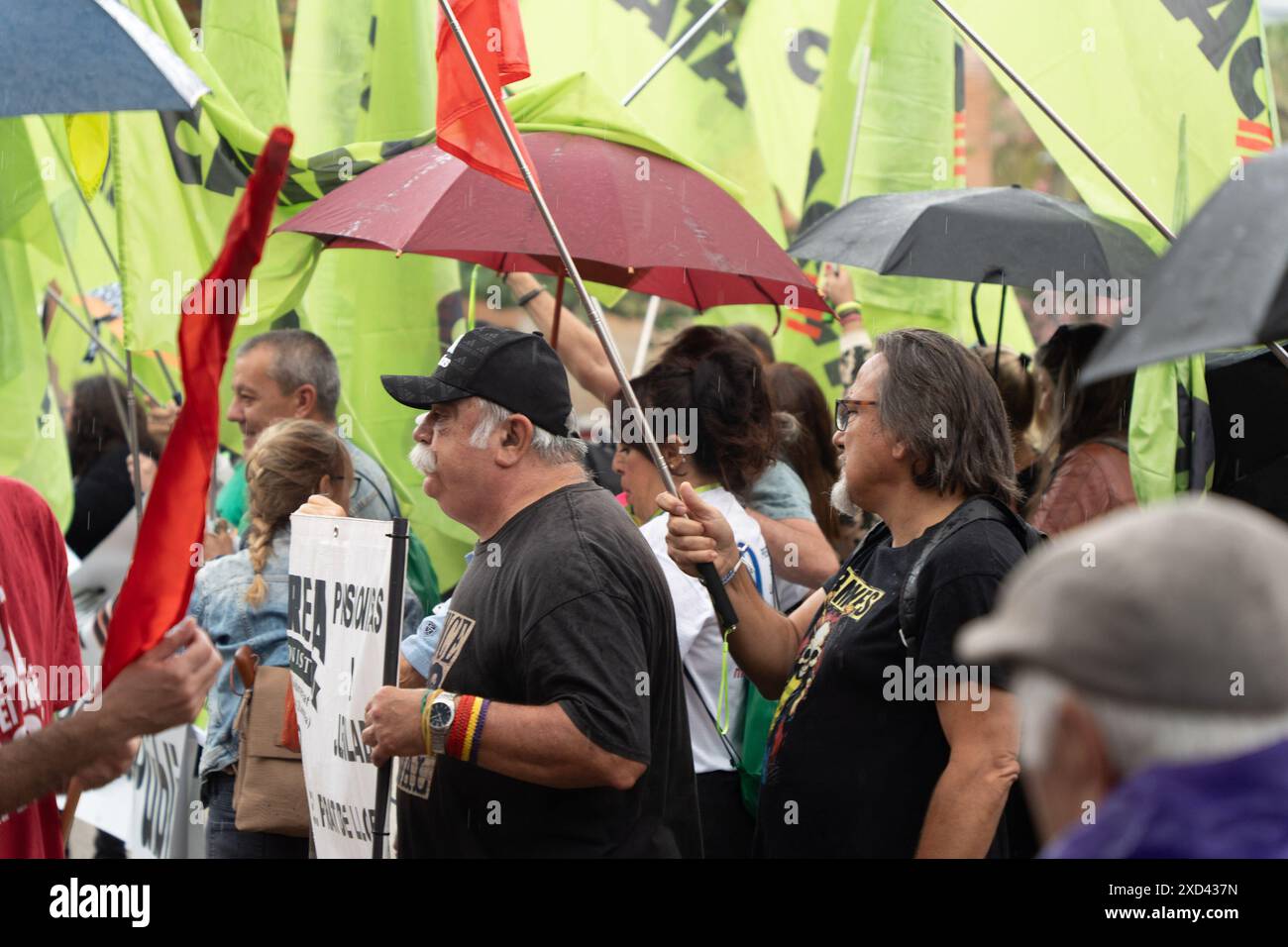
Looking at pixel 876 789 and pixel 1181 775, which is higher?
pixel 1181 775

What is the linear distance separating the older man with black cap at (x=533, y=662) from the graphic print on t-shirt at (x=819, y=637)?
0.22 meters

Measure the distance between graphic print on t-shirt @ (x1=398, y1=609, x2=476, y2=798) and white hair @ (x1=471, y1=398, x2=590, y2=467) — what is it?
1.27 feet

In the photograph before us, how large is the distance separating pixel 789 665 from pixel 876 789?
1.92 ft

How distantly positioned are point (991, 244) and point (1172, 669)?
339 cm

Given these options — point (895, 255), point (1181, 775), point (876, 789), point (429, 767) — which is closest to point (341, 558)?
point (429, 767)

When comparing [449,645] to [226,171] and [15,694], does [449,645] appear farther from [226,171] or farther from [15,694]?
[226,171]

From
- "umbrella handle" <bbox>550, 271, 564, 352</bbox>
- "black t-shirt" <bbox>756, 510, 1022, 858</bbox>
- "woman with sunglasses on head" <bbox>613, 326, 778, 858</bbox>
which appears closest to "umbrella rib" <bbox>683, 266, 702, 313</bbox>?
"umbrella handle" <bbox>550, 271, 564, 352</bbox>

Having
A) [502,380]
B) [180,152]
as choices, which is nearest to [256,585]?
[502,380]

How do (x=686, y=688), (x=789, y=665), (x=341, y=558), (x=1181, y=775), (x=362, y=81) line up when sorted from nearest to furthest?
(x=1181, y=775), (x=341, y=558), (x=789, y=665), (x=686, y=688), (x=362, y=81)

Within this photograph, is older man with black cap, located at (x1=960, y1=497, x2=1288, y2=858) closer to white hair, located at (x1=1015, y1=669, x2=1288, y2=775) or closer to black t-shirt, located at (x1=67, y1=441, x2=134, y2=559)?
white hair, located at (x1=1015, y1=669, x2=1288, y2=775)

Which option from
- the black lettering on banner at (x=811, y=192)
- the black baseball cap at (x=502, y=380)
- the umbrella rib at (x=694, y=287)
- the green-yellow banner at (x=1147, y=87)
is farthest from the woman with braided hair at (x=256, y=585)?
the black lettering on banner at (x=811, y=192)

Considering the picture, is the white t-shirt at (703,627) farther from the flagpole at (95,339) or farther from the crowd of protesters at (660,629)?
the flagpole at (95,339)
